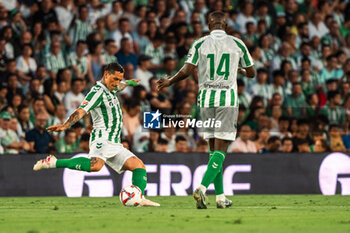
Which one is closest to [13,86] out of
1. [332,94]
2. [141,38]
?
[141,38]

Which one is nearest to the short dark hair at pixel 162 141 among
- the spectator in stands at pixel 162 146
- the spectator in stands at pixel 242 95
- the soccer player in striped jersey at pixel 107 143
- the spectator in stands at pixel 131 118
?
the spectator in stands at pixel 162 146

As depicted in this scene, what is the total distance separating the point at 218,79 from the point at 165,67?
21.5 ft

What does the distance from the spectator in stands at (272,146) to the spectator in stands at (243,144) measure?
0.72 feet

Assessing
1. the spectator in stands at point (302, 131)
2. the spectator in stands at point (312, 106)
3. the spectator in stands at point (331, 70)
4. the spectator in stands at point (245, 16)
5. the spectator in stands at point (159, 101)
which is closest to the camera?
the spectator in stands at point (159, 101)

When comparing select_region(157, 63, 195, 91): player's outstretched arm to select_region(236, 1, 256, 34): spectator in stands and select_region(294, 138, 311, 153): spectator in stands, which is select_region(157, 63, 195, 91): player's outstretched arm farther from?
select_region(236, 1, 256, 34): spectator in stands

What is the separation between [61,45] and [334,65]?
619 cm

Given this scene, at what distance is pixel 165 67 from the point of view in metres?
14.7

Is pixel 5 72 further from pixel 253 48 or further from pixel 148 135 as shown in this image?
pixel 253 48

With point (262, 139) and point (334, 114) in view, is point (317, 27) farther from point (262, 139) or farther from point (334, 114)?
point (262, 139)

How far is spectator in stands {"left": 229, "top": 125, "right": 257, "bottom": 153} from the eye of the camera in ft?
41.0

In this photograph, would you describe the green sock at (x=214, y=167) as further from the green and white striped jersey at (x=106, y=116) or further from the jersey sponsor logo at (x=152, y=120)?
the jersey sponsor logo at (x=152, y=120)

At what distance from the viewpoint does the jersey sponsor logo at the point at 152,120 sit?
471 inches

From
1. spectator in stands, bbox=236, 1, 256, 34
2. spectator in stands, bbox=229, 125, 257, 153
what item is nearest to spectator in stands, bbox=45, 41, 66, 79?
spectator in stands, bbox=229, 125, 257, 153

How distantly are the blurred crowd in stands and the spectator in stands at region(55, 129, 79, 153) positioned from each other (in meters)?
0.02
